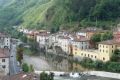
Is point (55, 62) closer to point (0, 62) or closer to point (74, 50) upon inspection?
point (74, 50)

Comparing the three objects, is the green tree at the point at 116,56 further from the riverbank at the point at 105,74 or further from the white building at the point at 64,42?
the white building at the point at 64,42

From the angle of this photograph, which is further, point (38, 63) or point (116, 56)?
point (38, 63)

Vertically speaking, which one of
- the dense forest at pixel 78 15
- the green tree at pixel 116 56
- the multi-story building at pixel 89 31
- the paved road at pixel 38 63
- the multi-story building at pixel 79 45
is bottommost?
the paved road at pixel 38 63

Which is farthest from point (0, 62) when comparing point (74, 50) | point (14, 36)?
point (14, 36)

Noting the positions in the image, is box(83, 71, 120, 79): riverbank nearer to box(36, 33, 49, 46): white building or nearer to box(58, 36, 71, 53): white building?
box(58, 36, 71, 53): white building

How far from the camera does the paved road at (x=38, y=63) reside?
190 ft

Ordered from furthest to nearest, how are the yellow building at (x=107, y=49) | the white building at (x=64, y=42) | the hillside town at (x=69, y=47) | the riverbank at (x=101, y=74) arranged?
the white building at (x=64, y=42)
the yellow building at (x=107, y=49)
the riverbank at (x=101, y=74)
the hillside town at (x=69, y=47)

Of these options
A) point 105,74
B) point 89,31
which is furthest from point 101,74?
point 89,31

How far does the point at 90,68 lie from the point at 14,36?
47.2 m

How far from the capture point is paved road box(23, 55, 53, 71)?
58.0 m

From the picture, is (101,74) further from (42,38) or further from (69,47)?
(42,38)

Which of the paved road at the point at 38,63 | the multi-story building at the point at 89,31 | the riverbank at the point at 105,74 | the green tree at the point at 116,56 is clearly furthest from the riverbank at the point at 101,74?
the multi-story building at the point at 89,31

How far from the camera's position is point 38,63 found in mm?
63062

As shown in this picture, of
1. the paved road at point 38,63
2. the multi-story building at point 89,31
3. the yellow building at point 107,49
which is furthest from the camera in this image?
the multi-story building at point 89,31
